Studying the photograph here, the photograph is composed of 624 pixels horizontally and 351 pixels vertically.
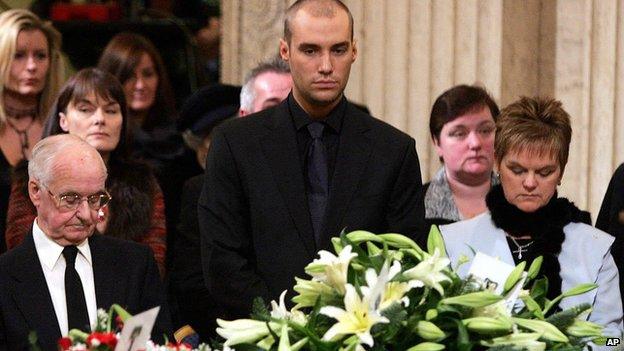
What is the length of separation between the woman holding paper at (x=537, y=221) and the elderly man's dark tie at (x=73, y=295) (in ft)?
3.89

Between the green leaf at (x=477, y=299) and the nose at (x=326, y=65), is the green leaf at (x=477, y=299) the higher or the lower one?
the lower one

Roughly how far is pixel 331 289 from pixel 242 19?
3937 mm

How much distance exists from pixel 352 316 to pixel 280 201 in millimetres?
1238

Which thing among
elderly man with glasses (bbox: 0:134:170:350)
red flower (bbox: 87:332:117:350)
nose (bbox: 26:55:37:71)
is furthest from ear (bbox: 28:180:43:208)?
nose (bbox: 26:55:37:71)

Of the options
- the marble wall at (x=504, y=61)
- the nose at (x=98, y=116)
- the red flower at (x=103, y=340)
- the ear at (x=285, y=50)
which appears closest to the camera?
the red flower at (x=103, y=340)

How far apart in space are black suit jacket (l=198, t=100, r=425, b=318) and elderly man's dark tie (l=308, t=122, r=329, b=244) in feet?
0.18

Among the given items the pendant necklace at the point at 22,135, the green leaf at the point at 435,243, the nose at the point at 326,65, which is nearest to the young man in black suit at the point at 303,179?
the nose at the point at 326,65

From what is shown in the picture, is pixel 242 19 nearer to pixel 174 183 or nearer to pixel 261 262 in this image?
pixel 174 183

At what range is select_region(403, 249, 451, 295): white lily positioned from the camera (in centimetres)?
374

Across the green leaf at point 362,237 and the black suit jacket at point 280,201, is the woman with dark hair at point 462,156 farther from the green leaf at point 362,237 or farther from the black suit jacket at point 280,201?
the green leaf at point 362,237

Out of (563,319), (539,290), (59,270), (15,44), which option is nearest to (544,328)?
(563,319)

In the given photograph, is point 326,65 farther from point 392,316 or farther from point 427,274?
point 392,316

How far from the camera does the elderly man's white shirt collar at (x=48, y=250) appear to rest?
4.61m

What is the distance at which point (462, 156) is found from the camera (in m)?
5.81
